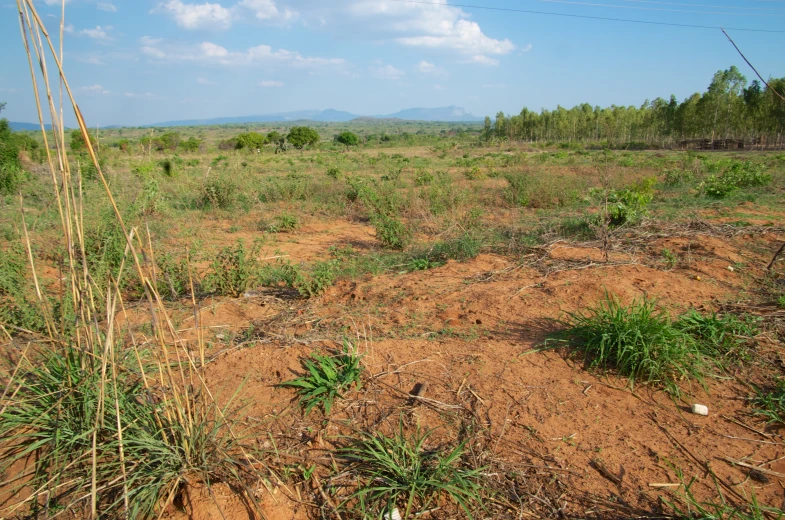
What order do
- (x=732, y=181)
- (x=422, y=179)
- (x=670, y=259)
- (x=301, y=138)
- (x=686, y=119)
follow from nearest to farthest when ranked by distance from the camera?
(x=670, y=259) → (x=732, y=181) → (x=422, y=179) → (x=686, y=119) → (x=301, y=138)

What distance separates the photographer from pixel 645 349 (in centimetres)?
276

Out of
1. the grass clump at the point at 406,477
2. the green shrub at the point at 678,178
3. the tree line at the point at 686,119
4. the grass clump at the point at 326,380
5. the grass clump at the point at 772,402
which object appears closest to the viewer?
the grass clump at the point at 406,477

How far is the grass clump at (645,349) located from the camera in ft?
9.16

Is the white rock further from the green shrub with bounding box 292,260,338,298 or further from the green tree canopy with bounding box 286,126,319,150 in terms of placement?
the green tree canopy with bounding box 286,126,319,150

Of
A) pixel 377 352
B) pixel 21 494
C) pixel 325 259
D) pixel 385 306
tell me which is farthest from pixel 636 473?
pixel 325 259

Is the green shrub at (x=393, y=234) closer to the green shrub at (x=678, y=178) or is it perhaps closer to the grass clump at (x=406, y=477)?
the grass clump at (x=406, y=477)

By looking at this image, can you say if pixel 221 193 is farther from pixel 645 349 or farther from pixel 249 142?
pixel 249 142

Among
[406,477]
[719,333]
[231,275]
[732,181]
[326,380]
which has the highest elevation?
[732,181]

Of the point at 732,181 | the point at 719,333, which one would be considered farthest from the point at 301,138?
the point at 719,333

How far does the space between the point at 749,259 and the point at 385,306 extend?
415 cm

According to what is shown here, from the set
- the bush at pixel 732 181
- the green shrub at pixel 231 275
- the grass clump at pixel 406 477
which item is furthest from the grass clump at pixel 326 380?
the bush at pixel 732 181

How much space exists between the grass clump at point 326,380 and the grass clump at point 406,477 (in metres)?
0.43

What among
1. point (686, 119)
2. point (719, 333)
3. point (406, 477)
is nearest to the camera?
point (406, 477)

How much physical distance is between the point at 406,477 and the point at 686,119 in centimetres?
3841
